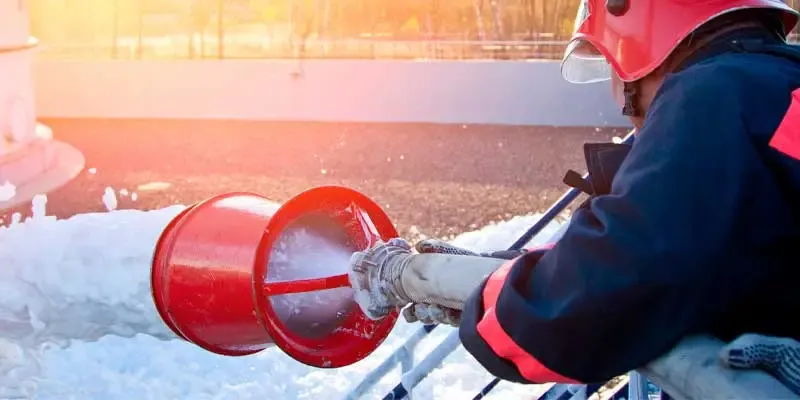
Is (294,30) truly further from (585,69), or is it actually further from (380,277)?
(380,277)

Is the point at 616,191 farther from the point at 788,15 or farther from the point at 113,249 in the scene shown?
the point at 113,249

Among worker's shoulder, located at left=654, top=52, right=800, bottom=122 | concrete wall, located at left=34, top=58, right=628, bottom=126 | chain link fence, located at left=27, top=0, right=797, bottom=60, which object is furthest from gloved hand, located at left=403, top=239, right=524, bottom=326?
chain link fence, located at left=27, top=0, right=797, bottom=60

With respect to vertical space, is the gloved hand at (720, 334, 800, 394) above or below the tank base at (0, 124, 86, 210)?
above

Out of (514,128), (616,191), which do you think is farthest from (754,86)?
(514,128)

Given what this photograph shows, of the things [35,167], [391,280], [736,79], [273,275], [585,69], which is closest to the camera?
[736,79]

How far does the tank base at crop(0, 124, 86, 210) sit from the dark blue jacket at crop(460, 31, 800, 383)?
26.5 feet

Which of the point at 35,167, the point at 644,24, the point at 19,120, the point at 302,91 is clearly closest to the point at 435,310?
the point at 644,24

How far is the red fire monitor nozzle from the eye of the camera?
8.05 feet

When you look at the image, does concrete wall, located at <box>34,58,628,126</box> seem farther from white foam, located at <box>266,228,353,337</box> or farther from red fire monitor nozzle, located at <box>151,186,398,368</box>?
white foam, located at <box>266,228,353,337</box>

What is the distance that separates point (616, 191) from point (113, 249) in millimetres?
4985

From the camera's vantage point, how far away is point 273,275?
2516 mm

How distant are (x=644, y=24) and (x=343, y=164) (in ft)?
31.9

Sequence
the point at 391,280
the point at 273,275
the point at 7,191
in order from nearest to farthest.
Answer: the point at 391,280 < the point at 273,275 < the point at 7,191

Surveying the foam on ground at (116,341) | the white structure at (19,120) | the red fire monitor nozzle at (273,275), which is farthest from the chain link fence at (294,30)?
the red fire monitor nozzle at (273,275)
